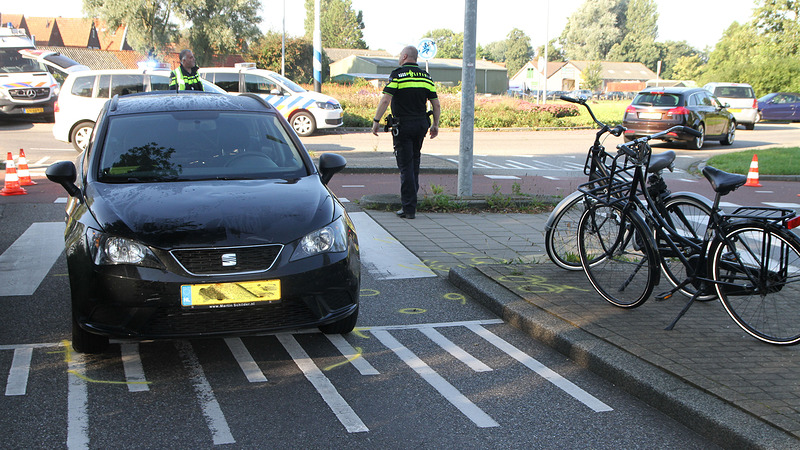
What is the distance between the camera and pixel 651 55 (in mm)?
130500

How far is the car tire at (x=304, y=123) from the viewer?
20781mm

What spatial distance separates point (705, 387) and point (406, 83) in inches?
209

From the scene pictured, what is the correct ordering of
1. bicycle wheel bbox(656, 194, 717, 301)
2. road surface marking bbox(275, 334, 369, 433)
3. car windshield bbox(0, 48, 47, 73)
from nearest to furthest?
1. road surface marking bbox(275, 334, 369, 433)
2. bicycle wheel bbox(656, 194, 717, 301)
3. car windshield bbox(0, 48, 47, 73)

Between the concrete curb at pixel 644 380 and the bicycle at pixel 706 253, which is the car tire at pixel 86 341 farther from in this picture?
the bicycle at pixel 706 253

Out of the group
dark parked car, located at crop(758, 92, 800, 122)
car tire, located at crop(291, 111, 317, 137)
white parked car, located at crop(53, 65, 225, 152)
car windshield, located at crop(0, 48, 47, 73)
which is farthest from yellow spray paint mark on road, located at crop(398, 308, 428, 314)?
dark parked car, located at crop(758, 92, 800, 122)

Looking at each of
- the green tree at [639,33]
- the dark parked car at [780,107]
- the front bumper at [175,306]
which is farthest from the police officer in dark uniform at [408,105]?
the green tree at [639,33]

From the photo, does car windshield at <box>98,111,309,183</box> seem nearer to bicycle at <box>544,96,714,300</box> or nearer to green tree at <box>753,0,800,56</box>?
bicycle at <box>544,96,714,300</box>

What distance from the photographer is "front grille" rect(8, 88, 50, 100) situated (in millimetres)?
20875

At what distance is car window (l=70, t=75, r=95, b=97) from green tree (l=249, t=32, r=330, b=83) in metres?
38.4

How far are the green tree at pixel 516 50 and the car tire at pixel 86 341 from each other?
513ft

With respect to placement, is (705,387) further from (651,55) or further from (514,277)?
(651,55)

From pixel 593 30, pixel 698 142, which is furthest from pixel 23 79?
pixel 593 30

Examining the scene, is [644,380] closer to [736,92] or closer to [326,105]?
[326,105]

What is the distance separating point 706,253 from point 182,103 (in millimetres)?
3937
